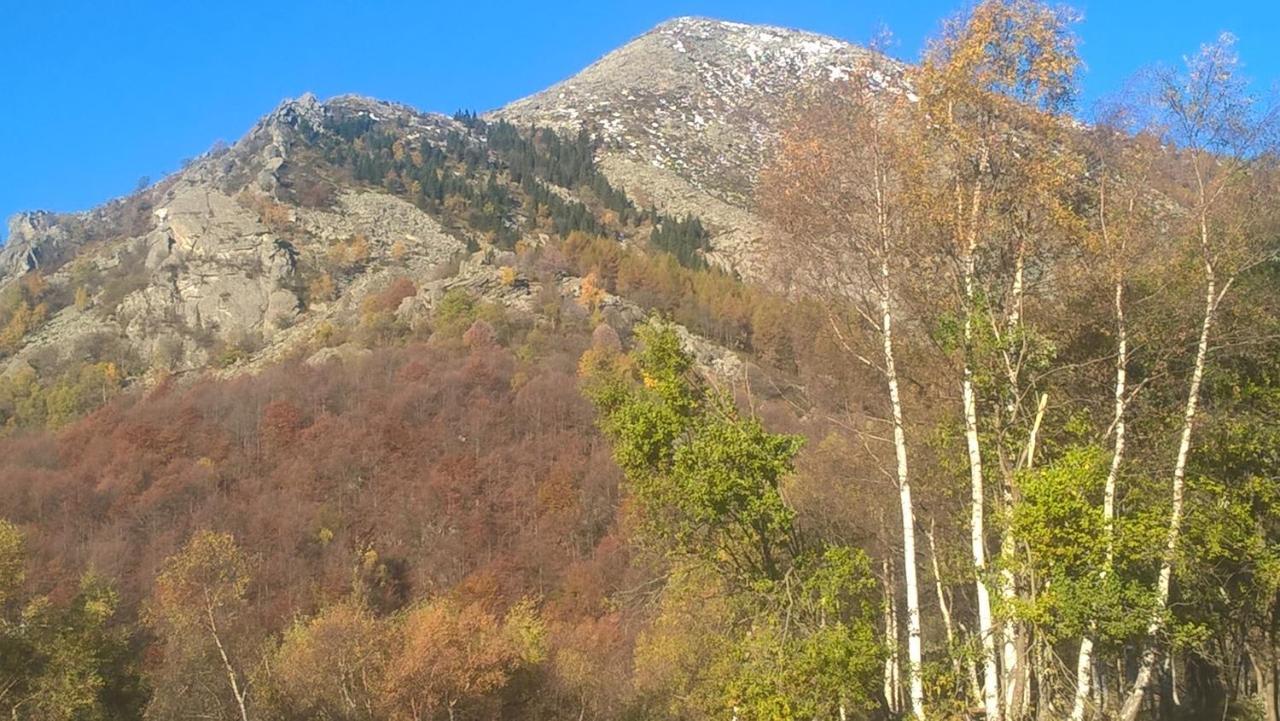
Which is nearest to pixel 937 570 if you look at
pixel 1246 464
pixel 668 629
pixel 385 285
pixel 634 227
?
pixel 1246 464

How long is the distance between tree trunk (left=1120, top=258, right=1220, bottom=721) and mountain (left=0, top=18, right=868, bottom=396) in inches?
2295

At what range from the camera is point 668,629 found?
92.8 ft

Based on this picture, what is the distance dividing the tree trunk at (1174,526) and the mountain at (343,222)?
58.3m

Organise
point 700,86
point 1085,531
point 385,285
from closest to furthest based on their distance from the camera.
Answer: point 1085,531
point 385,285
point 700,86

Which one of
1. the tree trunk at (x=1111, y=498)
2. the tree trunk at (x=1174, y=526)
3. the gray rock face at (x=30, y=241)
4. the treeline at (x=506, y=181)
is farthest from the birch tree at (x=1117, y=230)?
the gray rock face at (x=30, y=241)

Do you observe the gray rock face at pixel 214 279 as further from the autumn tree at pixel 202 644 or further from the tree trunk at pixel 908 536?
the tree trunk at pixel 908 536

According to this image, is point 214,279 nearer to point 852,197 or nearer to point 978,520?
point 852,197

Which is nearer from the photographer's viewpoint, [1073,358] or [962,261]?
[962,261]

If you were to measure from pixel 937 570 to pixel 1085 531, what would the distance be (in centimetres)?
372

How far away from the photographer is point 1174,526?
1173 cm

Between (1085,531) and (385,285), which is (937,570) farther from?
(385,285)

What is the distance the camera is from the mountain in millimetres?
106062

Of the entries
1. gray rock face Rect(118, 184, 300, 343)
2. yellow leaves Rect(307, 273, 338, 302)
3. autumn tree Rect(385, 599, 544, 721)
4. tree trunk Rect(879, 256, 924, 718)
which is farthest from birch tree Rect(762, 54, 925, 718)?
yellow leaves Rect(307, 273, 338, 302)

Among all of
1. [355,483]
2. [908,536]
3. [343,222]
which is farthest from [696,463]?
[343,222]
